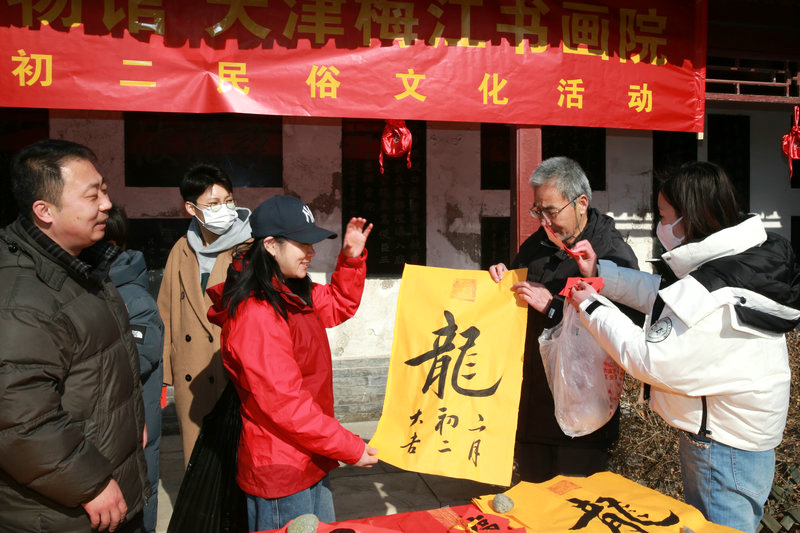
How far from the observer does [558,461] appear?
2.43 meters

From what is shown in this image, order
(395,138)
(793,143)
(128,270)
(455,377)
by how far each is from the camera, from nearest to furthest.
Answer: (455,377)
(128,270)
(395,138)
(793,143)

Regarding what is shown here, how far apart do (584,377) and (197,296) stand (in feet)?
6.65

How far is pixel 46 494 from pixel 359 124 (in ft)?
14.2

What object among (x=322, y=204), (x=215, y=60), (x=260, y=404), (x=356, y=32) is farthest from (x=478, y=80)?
(x=260, y=404)

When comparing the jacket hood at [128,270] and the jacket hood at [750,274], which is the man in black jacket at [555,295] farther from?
the jacket hood at [128,270]

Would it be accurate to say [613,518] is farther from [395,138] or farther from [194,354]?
[395,138]

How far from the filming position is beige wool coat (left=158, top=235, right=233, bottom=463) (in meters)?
3.05

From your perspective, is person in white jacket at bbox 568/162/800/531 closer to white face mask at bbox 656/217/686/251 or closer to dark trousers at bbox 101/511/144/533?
white face mask at bbox 656/217/686/251

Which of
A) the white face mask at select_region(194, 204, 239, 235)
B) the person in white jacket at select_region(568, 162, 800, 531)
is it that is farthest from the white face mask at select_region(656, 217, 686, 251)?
the white face mask at select_region(194, 204, 239, 235)

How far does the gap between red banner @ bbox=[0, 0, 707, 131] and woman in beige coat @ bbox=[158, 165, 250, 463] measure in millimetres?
716

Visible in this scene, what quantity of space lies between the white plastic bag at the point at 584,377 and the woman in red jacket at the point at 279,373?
0.83 meters

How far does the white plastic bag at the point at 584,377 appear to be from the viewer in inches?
88.4

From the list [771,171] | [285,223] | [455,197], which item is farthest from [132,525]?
[771,171]

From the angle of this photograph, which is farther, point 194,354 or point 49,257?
point 194,354
